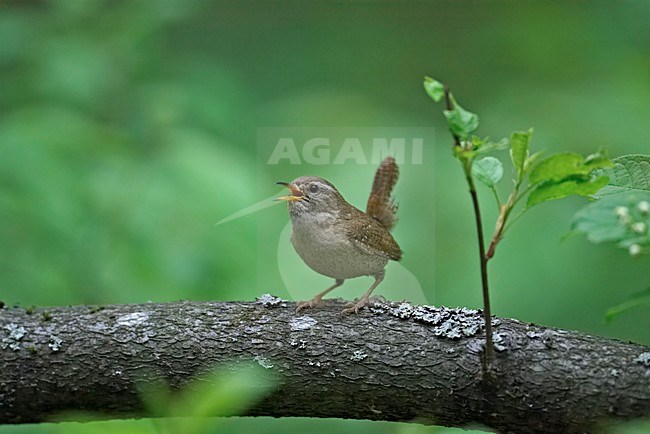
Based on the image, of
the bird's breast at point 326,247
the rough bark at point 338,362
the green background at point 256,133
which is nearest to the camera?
the rough bark at point 338,362

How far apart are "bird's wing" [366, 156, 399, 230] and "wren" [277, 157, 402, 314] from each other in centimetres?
15

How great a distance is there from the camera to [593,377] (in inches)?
66.7

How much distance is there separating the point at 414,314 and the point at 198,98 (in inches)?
80.7

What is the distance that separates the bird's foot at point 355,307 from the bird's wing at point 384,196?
53cm

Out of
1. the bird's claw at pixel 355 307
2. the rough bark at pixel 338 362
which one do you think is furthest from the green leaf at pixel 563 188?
the bird's claw at pixel 355 307

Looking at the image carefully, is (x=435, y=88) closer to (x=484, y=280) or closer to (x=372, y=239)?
(x=484, y=280)

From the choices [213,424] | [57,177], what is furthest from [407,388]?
[57,177]

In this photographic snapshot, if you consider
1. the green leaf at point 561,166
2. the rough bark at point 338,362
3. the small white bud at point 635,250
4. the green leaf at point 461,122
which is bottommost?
the rough bark at point 338,362

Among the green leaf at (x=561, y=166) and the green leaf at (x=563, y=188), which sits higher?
the green leaf at (x=561, y=166)

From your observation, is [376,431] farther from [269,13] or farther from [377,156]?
[269,13]

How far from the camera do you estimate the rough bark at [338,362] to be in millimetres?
1713

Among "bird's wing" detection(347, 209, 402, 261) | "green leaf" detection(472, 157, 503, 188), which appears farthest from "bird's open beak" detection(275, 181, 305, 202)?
"green leaf" detection(472, 157, 503, 188)

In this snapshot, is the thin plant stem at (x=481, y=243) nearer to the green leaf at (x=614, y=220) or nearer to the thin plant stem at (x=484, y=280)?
the thin plant stem at (x=484, y=280)

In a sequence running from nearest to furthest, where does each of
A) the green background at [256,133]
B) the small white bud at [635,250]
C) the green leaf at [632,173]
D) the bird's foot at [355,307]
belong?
the small white bud at [635,250] < the green leaf at [632,173] < the bird's foot at [355,307] < the green background at [256,133]
